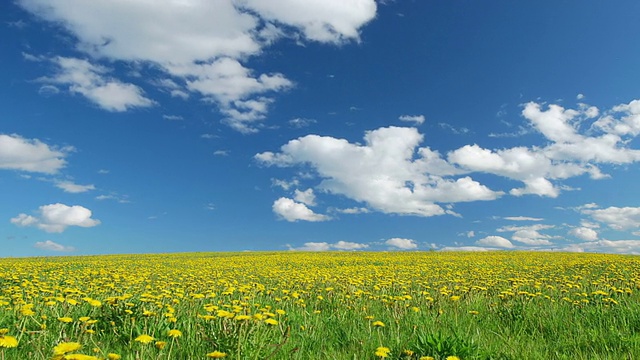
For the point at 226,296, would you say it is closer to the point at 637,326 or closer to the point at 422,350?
the point at 422,350

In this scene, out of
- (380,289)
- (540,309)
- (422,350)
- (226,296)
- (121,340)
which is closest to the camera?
(422,350)

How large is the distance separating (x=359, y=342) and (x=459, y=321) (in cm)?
245

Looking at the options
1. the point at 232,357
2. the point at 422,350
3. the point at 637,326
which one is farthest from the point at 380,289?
the point at 232,357

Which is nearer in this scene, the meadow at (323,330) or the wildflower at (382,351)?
the wildflower at (382,351)

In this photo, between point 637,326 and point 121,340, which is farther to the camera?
point 637,326

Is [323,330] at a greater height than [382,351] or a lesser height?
lesser

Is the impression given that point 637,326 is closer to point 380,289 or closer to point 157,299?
point 380,289

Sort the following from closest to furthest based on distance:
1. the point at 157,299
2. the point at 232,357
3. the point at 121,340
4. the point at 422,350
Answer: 1. the point at 232,357
2. the point at 422,350
3. the point at 121,340
4. the point at 157,299

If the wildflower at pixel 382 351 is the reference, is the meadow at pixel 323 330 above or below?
below

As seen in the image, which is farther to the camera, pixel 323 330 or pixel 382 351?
pixel 323 330

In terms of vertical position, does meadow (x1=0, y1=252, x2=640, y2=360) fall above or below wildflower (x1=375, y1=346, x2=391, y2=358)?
below

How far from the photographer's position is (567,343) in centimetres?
584

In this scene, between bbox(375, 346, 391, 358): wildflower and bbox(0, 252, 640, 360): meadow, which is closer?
bbox(375, 346, 391, 358): wildflower

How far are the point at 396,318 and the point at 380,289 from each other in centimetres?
481
